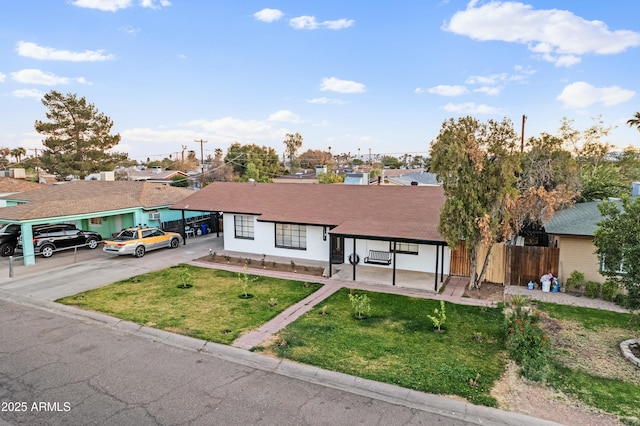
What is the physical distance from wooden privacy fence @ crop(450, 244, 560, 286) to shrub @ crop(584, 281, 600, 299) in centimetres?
119

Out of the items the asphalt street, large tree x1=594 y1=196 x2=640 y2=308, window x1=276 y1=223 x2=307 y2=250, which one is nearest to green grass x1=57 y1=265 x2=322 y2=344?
the asphalt street

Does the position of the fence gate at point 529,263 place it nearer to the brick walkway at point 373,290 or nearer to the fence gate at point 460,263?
the brick walkway at point 373,290

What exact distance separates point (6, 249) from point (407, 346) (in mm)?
23418

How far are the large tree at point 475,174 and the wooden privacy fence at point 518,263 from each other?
2.00 m

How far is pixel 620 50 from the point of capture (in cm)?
2092

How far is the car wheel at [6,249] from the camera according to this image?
21.3 m

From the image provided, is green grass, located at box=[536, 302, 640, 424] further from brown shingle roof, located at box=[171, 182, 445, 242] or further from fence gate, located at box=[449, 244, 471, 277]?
fence gate, located at box=[449, 244, 471, 277]

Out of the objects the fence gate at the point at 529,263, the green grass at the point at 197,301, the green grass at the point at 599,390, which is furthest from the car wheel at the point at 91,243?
the green grass at the point at 599,390

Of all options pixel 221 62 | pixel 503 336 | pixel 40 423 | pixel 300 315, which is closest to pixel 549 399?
pixel 503 336

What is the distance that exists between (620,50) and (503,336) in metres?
20.2

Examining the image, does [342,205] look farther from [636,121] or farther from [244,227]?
[636,121]

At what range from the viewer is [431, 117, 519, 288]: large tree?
43.0 feet

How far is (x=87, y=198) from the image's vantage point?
2348 centimetres

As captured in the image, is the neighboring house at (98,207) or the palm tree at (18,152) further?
the palm tree at (18,152)
